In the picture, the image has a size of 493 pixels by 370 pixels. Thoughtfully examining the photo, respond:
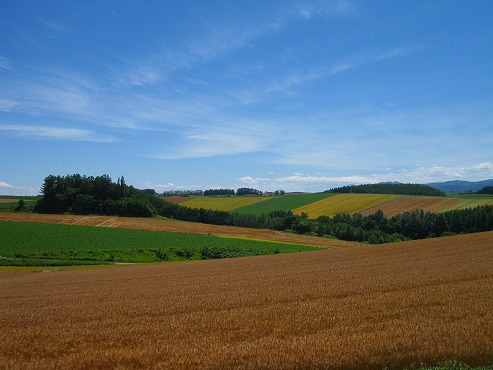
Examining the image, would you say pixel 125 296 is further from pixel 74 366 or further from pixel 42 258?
pixel 42 258

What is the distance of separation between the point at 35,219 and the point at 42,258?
30.2 metres

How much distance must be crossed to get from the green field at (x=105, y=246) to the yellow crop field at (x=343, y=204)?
38292 mm

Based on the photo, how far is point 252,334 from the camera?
9836mm

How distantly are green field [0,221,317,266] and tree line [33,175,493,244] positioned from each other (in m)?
21.5

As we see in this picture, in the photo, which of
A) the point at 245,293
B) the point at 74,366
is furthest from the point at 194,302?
the point at 74,366

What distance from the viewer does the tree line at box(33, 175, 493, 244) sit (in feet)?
254

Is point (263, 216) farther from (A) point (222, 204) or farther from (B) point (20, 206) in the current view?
(B) point (20, 206)

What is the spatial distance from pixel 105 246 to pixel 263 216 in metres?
47.5

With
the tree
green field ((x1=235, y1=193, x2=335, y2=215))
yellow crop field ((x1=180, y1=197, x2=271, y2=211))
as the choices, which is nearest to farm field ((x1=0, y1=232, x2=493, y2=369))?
the tree

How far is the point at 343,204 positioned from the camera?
112m

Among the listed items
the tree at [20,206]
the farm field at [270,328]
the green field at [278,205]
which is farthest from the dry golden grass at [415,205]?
the farm field at [270,328]

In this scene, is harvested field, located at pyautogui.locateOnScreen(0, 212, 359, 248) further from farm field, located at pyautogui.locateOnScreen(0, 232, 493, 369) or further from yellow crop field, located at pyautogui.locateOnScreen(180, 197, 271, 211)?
farm field, located at pyautogui.locateOnScreen(0, 232, 493, 369)

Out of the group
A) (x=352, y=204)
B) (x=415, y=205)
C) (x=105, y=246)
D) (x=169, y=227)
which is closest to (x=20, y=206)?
(x=169, y=227)

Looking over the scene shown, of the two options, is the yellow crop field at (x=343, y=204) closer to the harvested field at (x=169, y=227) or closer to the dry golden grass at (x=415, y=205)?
the dry golden grass at (x=415, y=205)
